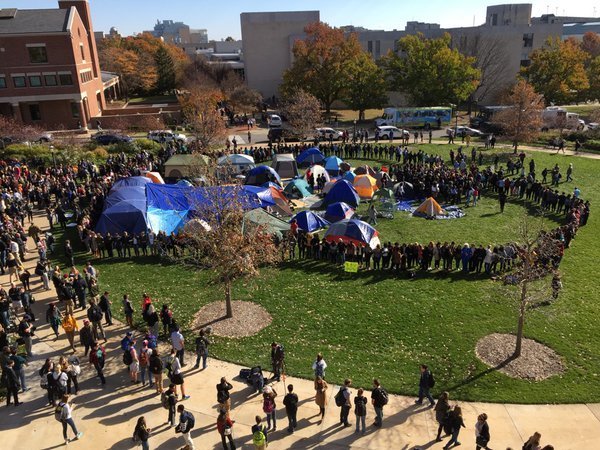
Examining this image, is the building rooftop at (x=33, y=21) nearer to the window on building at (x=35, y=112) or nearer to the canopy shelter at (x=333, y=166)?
the window on building at (x=35, y=112)

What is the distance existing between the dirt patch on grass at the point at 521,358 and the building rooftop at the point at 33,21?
176 feet

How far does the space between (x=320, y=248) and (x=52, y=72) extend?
45.2 m

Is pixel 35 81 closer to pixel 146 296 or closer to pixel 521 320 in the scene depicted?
pixel 146 296

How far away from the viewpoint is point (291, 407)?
11.4 metres

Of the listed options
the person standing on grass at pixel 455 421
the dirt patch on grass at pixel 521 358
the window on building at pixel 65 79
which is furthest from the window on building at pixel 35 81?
the person standing on grass at pixel 455 421

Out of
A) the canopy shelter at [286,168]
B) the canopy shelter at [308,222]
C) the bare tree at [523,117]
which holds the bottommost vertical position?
the canopy shelter at [308,222]

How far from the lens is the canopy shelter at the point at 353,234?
21.5 meters

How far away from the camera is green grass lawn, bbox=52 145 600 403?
44.0 ft

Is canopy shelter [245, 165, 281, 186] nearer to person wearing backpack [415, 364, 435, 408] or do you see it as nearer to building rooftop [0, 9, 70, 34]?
person wearing backpack [415, 364, 435, 408]

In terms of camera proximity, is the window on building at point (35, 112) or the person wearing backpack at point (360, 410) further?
the window on building at point (35, 112)

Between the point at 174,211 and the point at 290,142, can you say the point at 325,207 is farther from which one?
the point at 290,142

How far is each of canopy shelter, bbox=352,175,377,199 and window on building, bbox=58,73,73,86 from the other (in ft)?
129

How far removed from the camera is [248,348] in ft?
49.7

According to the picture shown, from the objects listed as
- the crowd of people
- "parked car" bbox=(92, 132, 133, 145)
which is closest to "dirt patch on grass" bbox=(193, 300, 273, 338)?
the crowd of people
